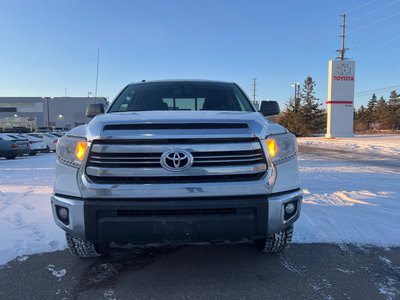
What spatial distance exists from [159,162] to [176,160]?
142mm

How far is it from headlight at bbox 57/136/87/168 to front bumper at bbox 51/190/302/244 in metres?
0.35

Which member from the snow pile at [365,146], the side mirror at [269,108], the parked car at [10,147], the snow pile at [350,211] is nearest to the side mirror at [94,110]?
the side mirror at [269,108]

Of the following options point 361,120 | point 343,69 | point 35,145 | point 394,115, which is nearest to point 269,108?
point 35,145

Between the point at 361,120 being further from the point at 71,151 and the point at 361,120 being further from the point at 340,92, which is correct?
the point at 71,151

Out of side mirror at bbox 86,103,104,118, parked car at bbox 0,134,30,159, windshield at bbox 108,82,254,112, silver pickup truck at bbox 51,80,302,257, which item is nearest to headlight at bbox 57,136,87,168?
silver pickup truck at bbox 51,80,302,257

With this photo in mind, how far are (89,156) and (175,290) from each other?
1339 millimetres

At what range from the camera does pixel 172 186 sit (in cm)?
311

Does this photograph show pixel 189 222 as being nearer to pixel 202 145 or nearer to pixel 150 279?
pixel 202 145

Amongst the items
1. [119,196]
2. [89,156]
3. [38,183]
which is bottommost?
[38,183]

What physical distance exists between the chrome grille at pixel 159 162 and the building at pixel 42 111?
79.1 m

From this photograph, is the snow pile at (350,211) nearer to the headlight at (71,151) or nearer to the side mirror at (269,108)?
the side mirror at (269,108)

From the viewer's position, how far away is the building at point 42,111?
80.9m

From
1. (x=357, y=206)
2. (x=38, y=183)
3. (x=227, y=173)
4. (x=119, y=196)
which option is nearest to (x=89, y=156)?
(x=119, y=196)

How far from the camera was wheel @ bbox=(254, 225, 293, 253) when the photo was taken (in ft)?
12.3
